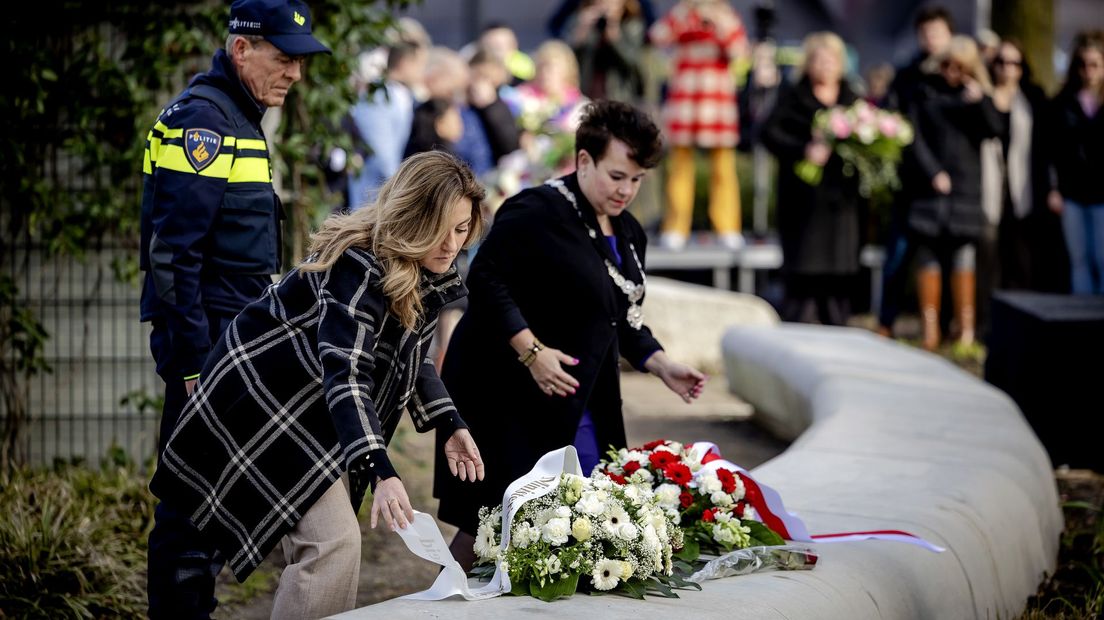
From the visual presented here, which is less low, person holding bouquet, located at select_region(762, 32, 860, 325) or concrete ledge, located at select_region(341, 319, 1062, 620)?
person holding bouquet, located at select_region(762, 32, 860, 325)

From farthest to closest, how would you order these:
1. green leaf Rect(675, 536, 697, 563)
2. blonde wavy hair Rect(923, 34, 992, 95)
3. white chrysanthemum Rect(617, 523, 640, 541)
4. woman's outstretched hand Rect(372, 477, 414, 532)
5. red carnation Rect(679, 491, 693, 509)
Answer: blonde wavy hair Rect(923, 34, 992, 95) → red carnation Rect(679, 491, 693, 509) → green leaf Rect(675, 536, 697, 563) → white chrysanthemum Rect(617, 523, 640, 541) → woman's outstretched hand Rect(372, 477, 414, 532)

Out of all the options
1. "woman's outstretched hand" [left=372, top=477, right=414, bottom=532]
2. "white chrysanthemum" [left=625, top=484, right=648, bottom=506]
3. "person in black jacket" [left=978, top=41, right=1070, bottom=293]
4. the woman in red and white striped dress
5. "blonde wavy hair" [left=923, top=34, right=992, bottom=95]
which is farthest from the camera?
the woman in red and white striped dress

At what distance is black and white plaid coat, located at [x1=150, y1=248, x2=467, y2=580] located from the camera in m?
3.66

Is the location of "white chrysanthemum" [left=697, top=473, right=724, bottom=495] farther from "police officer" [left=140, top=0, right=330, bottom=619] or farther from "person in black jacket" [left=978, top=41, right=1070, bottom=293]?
"person in black jacket" [left=978, top=41, right=1070, bottom=293]

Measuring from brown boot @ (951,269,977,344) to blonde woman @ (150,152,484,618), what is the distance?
26.8 feet

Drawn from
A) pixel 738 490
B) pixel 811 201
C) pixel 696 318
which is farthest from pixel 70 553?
pixel 811 201

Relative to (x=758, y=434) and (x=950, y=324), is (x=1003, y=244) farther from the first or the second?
(x=758, y=434)

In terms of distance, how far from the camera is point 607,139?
4.77m

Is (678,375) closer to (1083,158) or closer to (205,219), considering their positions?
(205,219)

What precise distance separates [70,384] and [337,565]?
9.84 feet

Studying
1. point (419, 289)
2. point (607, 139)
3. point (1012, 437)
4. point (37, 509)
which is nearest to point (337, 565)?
point (419, 289)

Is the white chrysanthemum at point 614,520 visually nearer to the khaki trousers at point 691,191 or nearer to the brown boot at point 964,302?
the brown boot at point 964,302

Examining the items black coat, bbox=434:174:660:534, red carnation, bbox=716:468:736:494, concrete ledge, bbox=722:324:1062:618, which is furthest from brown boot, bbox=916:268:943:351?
red carnation, bbox=716:468:736:494

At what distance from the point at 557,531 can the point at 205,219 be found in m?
1.43
